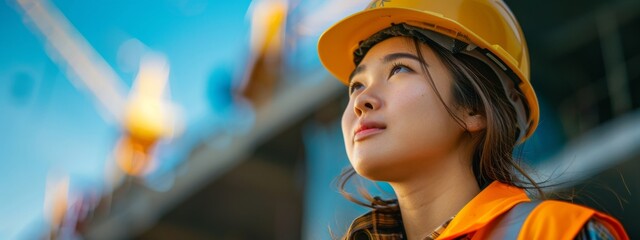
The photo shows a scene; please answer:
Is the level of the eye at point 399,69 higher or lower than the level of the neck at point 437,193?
higher

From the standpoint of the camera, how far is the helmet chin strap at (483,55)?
2.38 meters

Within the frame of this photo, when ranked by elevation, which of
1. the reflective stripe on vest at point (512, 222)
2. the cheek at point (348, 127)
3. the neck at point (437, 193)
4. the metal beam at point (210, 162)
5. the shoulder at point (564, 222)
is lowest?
the shoulder at point (564, 222)

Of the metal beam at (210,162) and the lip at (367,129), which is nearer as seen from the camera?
the lip at (367,129)

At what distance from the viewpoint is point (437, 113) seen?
223cm

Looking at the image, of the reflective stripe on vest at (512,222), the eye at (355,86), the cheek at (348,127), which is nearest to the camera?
the reflective stripe on vest at (512,222)

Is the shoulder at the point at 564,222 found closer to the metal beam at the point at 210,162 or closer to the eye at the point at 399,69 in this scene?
the eye at the point at 399,69

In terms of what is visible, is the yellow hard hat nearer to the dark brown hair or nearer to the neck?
the dark brown hair

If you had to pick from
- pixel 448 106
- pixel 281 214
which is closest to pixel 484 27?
pixel 448 106

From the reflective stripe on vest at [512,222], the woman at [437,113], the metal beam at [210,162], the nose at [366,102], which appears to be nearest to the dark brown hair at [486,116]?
the woman at [437,113]

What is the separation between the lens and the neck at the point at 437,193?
2.22m

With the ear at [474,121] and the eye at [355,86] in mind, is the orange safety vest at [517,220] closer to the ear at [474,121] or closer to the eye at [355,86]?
the ear at [474,121]

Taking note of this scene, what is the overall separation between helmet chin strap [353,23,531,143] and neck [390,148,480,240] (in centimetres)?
27

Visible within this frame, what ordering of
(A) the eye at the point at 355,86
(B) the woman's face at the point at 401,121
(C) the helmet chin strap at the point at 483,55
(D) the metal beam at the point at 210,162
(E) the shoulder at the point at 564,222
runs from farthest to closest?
(D) the metal beam at the point at 210,162, (A) the eye at the point at 355,86, (C) the helmet chin strap at the point at 483,55, (B) the woman's face at the point at 401,121, (E) the shoulder at the point at 564,222

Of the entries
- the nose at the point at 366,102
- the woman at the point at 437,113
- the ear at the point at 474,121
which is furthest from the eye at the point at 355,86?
the ear at the point at 474,121
